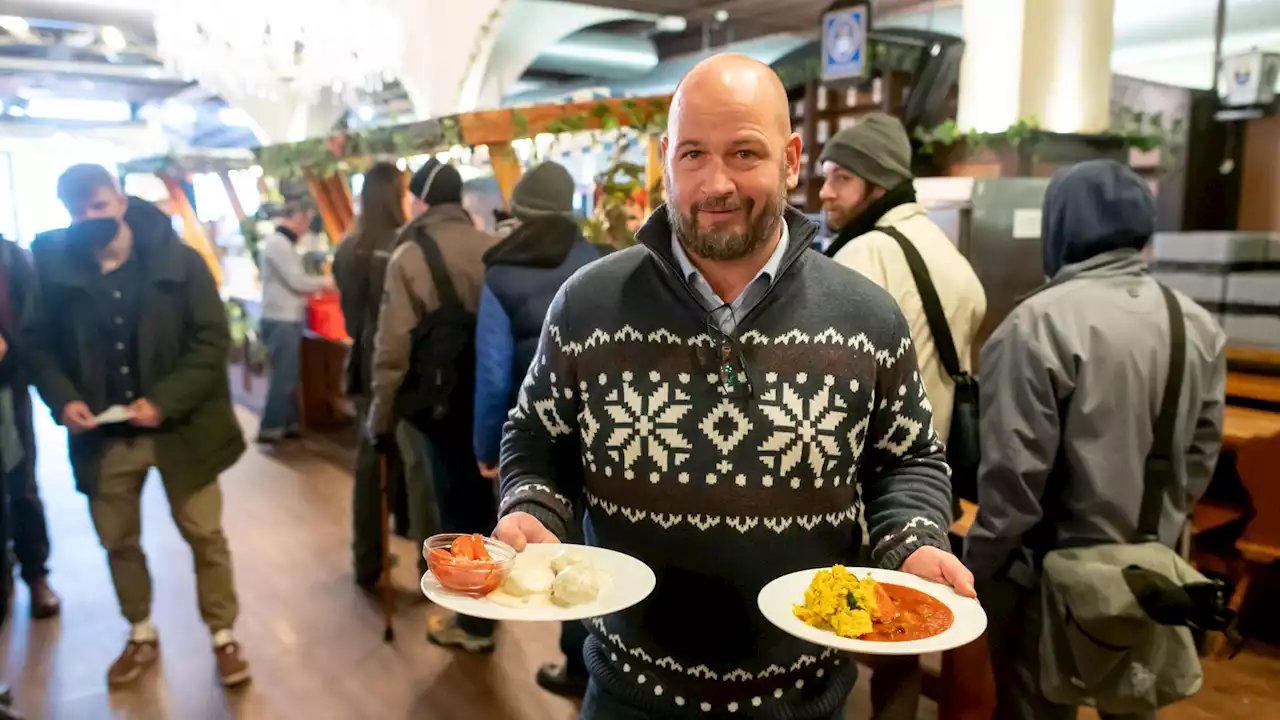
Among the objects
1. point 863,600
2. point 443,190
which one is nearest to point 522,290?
point 443,190

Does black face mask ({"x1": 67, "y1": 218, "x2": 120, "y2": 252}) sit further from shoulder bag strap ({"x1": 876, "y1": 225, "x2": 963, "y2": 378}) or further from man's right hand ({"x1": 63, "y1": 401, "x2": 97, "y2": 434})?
shoulder bag strap ({"x1": 876, "y1": 225, "x2": 963, "y2": 378})

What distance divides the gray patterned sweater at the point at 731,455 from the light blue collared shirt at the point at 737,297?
1 centimetres

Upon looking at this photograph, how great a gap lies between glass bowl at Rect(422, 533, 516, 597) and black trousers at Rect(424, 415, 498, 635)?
1.94 m

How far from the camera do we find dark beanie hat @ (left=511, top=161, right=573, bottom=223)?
2.93m

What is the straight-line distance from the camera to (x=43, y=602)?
12.1ft

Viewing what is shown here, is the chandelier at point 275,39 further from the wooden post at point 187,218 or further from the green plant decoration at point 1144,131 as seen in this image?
the green plant decoration at point 1144,131

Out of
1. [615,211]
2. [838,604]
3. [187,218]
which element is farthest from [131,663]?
[187,218]

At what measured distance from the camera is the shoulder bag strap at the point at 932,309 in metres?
2.50

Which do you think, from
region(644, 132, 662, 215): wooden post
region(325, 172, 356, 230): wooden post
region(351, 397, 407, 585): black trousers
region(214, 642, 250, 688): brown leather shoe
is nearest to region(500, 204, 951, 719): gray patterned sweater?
region(214, 642, 250, 688): brown leather shoe

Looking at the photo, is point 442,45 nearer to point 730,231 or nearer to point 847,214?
point 847,214

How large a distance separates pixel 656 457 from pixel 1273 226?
638 cm

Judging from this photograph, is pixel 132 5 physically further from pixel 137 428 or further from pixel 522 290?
pixel 522 290

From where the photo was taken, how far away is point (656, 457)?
52.9 inches

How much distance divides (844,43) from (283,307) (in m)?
4.10
